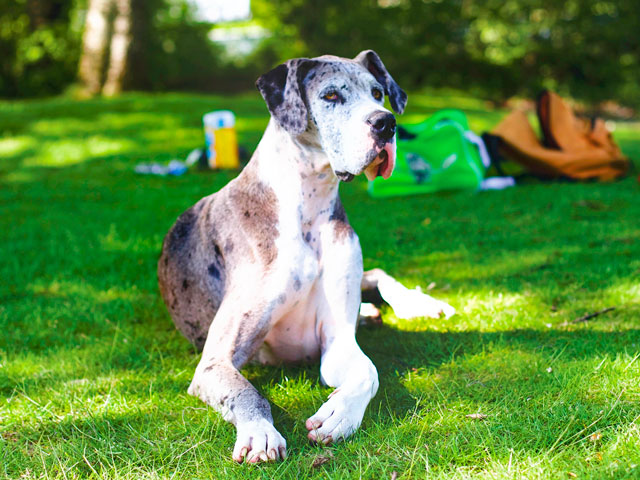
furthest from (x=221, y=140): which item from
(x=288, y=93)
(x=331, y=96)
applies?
(x=331, y=96)

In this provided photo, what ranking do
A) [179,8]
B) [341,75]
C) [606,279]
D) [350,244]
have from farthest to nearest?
[179,8] → [606,279] → [350,244] → [341,75]

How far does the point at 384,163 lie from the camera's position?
2.80 m

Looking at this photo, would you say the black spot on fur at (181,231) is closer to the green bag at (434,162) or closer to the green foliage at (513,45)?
the green bag at (434,162)

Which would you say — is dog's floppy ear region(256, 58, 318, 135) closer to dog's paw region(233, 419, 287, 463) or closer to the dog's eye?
the dog's eye

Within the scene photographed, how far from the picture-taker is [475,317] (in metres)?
3.95

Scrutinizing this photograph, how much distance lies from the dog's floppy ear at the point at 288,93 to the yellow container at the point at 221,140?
18.6ft

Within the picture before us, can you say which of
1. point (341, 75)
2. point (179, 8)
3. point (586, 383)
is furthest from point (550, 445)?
point (179, 8)

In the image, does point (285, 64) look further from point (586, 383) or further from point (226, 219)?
point (586, 383)

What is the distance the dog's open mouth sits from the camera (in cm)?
274

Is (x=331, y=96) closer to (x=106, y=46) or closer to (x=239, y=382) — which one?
(x=239, y=382)

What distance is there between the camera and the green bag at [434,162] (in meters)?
7.81

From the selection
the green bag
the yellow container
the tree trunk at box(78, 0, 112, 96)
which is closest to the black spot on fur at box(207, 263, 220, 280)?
the green bag

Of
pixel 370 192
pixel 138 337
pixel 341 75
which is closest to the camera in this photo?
pixel 341 75

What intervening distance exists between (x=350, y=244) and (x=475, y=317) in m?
1.21
